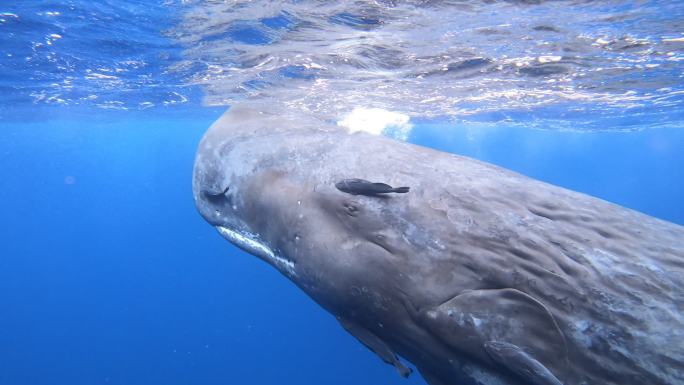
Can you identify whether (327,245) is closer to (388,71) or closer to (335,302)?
(335,302)

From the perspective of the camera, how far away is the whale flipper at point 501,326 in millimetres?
2742

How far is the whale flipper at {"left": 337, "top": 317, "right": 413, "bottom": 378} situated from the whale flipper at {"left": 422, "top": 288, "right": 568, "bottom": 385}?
483 mm

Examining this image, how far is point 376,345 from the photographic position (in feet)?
11.8

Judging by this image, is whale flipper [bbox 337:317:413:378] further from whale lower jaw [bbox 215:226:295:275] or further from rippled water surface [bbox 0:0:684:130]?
rippled water surface [bbox 0:0:684:130]

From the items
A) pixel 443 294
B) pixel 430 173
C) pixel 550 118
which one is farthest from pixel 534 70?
pixel 550 118

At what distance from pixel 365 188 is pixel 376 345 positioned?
136 centimetres

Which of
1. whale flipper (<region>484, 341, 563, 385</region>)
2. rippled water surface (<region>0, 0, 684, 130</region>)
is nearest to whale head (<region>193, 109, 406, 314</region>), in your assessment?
whale flipper (<region>484, 341, 563, 385</region>)

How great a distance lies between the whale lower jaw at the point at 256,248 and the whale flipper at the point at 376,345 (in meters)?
0.83

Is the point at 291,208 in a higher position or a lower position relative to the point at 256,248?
higher

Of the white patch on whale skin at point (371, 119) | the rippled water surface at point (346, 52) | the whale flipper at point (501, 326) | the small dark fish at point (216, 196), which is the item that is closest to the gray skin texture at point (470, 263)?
the whale flipper at point (501, 326)

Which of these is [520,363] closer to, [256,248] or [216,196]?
[256,248]

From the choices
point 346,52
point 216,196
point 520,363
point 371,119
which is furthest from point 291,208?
point 371,119

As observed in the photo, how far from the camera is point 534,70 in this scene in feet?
50.6

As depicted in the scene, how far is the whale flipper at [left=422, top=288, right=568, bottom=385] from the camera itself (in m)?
2.74
